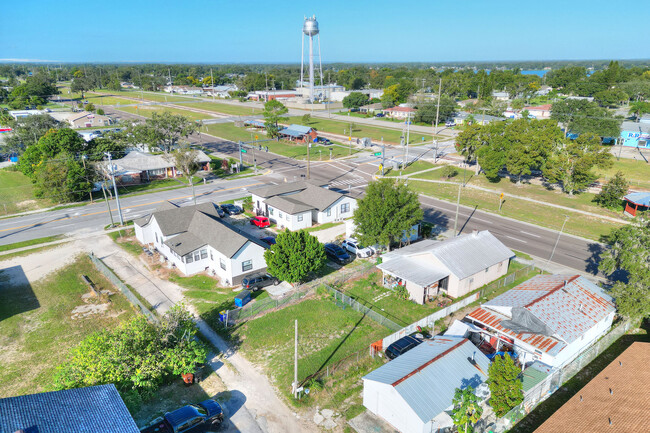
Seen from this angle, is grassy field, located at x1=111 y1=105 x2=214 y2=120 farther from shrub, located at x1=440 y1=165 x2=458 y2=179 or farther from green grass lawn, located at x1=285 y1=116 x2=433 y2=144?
shrub, located at x1=440 y1=165 x2=458 y2=179

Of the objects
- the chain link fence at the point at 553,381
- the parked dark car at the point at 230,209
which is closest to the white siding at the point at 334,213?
the parked dark car at the point at 230,209

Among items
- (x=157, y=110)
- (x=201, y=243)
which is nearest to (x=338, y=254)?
(x=201, y=243)

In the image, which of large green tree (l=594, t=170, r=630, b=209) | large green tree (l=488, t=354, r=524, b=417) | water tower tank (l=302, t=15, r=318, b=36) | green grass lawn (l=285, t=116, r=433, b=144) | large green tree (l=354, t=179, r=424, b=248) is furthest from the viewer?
water tower tank (l=302, t=15, r=318, b=36)

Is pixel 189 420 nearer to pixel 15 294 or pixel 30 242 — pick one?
pixel 15 294

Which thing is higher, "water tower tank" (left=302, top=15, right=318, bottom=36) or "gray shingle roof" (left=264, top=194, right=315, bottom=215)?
"water tower tank" (left=302, top=15, right=318, bottom=36)

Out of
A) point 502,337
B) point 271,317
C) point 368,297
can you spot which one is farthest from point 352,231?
point 502,337

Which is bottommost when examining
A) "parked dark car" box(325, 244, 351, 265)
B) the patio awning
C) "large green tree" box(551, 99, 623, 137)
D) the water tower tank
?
"parked dark car" box(325, 244, 351, 265)

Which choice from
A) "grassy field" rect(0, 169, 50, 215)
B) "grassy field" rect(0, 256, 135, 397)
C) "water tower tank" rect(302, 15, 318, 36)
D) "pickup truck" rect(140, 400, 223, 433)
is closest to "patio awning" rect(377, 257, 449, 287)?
"pickup truck" rect(140, 400, 223, 433)
